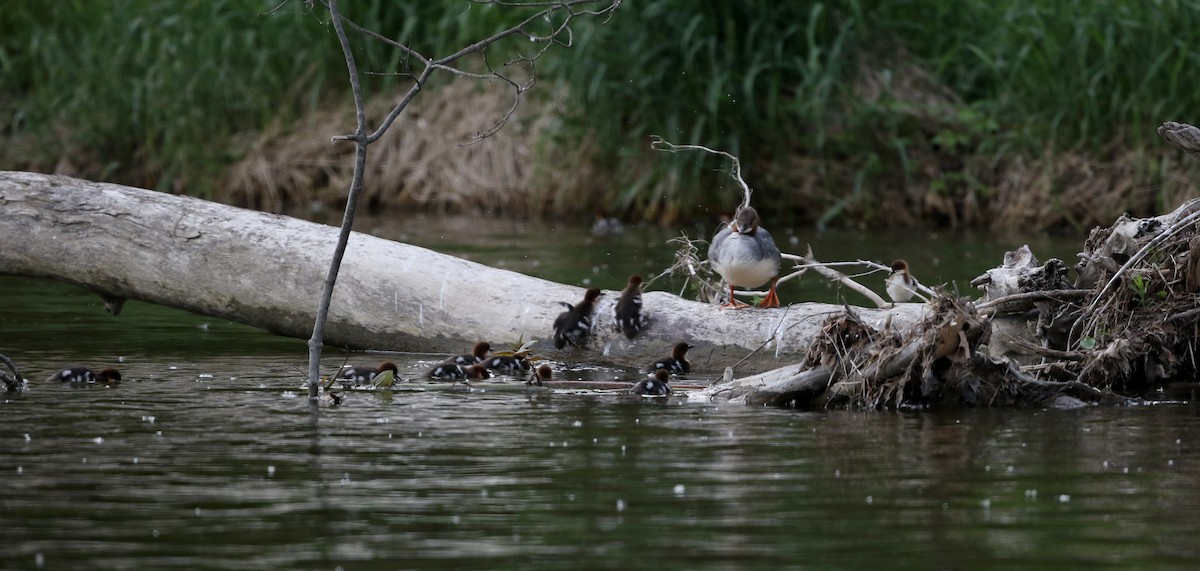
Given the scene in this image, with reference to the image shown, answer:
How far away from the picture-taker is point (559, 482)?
208 inches

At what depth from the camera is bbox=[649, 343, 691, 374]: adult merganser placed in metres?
8.16

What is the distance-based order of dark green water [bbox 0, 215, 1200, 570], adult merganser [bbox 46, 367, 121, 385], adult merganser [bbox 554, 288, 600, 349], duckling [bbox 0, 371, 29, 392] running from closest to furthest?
dark green water [bbox 0, 215, 1200, 570], duckling [bbox 0, 371, 29, 392], adult merganser [bbox 46, 367, 121, 385], adult merganser [bbox 554, 288, 600, 349]

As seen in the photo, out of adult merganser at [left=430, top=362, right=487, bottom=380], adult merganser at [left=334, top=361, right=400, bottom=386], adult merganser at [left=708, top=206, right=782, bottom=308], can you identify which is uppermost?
adult merganser at [left=708, top=206, right=782, bottom=308]

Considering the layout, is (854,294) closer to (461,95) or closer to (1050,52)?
(1050,52)

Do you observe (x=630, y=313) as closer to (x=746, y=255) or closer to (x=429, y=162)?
(x=746, y=255)

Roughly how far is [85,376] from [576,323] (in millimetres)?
2520

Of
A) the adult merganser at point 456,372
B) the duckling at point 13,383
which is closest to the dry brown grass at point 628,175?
the adult merganser at point 456,372

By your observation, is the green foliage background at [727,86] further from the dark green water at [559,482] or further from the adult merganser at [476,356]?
the dark green water at [559,482]

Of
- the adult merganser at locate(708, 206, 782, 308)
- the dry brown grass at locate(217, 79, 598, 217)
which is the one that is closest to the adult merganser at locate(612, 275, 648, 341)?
the adult merganser at locate(708, 206, 782, 308)

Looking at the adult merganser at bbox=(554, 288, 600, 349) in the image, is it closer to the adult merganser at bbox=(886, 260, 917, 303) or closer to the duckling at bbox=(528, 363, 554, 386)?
the duckling at bbox=(528, 363, 554, 386)

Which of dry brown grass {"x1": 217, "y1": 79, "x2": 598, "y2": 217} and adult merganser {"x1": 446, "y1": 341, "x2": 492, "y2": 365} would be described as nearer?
adult merganser {"x1": 446, "y1": 341, "x2": 492, "y2": 365}

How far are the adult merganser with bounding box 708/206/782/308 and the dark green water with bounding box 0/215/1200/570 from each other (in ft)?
3.05

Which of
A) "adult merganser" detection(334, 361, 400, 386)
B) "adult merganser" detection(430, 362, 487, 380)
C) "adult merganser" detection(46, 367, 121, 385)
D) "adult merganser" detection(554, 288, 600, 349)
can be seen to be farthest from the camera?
"adult merganser" detection(554, 288, 600, 349)

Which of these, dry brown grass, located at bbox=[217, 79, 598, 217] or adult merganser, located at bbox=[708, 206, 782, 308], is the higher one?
dry brown grass, located at bbox=[217, 79, 598, 217]
